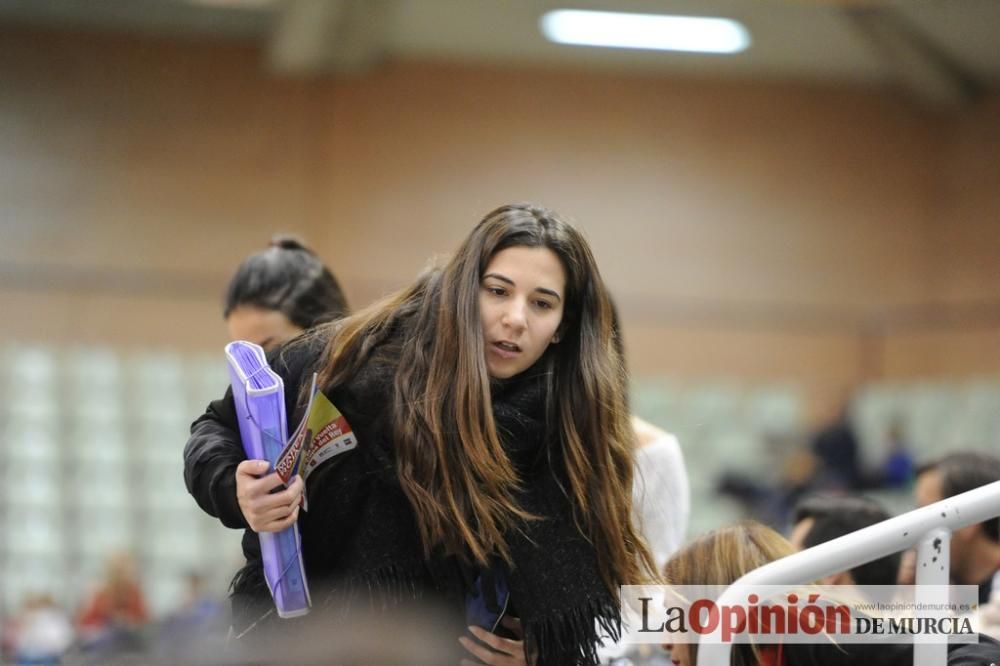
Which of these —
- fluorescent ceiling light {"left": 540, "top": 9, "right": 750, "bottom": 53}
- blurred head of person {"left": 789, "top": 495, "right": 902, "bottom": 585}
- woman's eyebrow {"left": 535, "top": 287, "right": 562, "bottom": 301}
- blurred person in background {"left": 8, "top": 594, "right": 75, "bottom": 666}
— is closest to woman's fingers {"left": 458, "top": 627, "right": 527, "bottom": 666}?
woman's eyebrow {"left": 535, "top": 287, "right": 562, "bottom": 301}

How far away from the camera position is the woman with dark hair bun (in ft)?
5.67

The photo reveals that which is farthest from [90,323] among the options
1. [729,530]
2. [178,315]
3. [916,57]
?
[729,530]

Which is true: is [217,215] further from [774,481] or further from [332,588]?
[332,588]

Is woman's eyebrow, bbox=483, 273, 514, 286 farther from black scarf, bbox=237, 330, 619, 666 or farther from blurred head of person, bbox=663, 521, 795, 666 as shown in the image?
blurred head of person, bbox=663, 521, 795, 666

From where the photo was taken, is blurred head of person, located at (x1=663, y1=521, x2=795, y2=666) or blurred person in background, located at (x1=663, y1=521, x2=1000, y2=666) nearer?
blurred person in background, located at (x1=663, y1=521, x2=1000, y2=666)

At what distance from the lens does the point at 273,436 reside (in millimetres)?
1667

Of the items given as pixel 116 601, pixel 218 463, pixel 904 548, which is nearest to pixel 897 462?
pixel 116 601

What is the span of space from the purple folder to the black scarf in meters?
0.05

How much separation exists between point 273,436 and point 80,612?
5290 millimetres

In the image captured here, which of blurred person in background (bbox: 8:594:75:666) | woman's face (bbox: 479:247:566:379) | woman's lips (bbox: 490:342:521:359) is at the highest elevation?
woman's face (bbox: 479:247:566:379)

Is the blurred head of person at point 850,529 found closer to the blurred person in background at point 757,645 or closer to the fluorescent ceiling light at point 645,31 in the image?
the blurred person in background at point 757,645

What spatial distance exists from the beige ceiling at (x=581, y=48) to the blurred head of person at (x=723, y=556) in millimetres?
5711

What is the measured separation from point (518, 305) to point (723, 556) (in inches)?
23.2

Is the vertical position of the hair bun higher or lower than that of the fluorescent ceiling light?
lower
